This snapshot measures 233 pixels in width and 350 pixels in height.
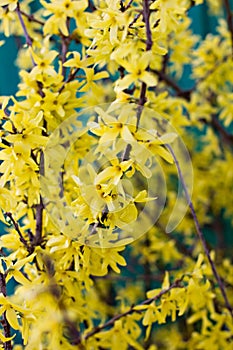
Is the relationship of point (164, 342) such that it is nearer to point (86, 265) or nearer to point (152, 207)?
point (152, 207)

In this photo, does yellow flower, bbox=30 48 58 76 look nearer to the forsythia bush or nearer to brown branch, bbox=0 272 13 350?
the forsythia bush

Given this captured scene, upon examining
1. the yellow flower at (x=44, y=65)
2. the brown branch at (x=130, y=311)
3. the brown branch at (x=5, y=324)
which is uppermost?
the yellow flower at (x=44, y=65)

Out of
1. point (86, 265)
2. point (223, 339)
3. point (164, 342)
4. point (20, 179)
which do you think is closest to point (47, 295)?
point (86, 265)

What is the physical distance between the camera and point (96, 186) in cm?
81

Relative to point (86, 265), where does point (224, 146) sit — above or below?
below

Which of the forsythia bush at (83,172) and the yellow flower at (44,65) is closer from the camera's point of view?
the forsythia bush at (83,172)

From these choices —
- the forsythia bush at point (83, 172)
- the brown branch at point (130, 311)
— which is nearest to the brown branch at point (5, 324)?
the forsythia bush at point (83, 172)

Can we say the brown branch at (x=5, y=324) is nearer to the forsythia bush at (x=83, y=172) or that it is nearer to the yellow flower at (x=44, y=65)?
the forsythia bush at (x=83, y=172)

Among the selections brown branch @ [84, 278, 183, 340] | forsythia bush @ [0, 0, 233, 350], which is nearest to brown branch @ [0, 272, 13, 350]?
forsythia bush @ [0, 0, 233, 350]

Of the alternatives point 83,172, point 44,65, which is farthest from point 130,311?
point 44,65

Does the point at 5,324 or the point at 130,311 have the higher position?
the point at 5,324

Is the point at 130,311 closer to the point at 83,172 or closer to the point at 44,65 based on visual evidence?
the point at 83,172

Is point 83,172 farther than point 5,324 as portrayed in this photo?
Yes

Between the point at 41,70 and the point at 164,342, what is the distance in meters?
1.15
